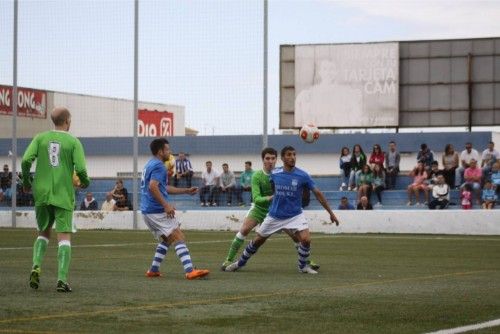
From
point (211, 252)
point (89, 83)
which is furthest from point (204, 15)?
point (211, 252)

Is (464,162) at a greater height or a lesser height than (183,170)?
greater

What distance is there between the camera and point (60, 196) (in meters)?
12.3

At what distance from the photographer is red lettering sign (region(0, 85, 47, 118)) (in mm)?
54312

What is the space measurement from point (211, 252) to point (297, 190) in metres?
5.86

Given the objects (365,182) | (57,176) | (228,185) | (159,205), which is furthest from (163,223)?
(228,185)

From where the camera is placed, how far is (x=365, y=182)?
116 feet

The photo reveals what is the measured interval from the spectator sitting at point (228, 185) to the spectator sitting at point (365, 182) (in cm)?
366

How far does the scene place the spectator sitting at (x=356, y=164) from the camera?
3588 centimetres

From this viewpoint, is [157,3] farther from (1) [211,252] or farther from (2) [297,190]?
(2) [297,190]

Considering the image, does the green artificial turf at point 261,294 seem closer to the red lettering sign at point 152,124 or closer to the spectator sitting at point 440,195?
the spectator sitting at point 440,195

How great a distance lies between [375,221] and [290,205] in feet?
→ 53.4

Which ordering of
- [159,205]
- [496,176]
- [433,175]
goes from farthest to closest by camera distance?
[433,175], [496,176], [159,205]

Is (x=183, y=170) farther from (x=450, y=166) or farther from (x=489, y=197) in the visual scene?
(x=489, y=197)

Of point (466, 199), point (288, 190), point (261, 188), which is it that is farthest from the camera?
point (466, 199)
